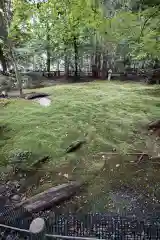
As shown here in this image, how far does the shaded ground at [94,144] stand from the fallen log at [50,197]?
156 mm

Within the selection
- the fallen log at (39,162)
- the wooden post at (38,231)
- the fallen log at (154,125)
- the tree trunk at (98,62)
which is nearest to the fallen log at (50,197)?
the fallen log at (39,162)

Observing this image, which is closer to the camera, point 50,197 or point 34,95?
point 50,197

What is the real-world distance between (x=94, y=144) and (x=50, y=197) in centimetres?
207

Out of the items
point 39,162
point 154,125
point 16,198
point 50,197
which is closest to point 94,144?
point 39,162

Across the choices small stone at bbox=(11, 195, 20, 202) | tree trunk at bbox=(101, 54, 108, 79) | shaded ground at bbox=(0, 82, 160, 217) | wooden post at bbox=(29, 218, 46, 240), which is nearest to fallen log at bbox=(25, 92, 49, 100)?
shaded ground at bbox=(0, 82, 160, 217)

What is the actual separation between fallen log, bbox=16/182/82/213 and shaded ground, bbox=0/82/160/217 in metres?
0.16

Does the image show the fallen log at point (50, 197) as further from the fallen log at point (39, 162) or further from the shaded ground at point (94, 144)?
the fallen log at point (39, 162)

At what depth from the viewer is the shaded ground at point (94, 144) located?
3.79m

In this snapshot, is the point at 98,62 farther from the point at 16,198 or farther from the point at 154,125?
the point at 16,198

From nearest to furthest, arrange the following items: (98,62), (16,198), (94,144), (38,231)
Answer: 1. (38,231)
2. (16,198)
3. (94,144)
4. (98,62)

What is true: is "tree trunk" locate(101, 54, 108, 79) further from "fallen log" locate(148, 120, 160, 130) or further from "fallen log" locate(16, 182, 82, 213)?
"fallen log" locate(16, 182, 82, 213)

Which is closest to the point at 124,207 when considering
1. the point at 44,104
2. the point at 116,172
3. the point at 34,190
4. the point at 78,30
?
the point at 116,172

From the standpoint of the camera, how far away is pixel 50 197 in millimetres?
3615

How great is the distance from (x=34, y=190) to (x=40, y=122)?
271 cm
